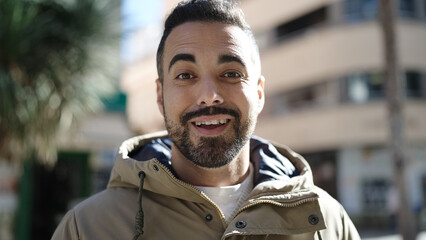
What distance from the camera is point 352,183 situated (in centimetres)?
1972

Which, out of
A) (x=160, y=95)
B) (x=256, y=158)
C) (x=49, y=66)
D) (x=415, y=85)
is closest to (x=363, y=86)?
(x=415, y=85)

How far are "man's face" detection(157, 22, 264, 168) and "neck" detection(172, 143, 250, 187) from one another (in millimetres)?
67

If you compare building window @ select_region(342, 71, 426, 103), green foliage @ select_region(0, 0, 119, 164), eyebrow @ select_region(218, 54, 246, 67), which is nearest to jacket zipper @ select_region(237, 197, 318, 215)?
eyebrow @ select_region(218, 54, 246, 67)

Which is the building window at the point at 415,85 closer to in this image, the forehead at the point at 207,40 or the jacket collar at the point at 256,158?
the jacket collar at the point at 256,158

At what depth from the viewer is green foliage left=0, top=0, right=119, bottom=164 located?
672 cm

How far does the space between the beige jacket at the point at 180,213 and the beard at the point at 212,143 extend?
0.47 ft

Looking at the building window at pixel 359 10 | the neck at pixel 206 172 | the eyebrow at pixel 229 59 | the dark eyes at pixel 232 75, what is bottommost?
the neck at pixel 206 172

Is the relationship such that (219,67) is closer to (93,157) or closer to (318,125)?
(93,157)

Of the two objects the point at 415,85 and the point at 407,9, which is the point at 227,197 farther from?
the point at 407,9

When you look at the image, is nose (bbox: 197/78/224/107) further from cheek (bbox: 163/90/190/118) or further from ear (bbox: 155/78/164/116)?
ear (bbox: 155/78/164/116)

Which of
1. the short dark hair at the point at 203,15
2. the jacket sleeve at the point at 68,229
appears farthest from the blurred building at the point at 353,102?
the jacket sleeve at the point at 68,229

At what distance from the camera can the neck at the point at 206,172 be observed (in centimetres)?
197

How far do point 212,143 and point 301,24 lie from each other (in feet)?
70.3

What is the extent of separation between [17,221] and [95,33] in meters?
4.72
